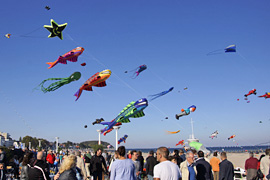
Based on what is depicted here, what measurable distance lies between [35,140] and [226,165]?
4458 inches

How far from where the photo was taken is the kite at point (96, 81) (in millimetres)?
17422

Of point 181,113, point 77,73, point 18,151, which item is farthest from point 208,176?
point 181,113

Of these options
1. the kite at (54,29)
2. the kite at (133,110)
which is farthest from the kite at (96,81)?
the kite at (54,29)

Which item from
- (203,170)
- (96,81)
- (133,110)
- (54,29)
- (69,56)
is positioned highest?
(54,29)

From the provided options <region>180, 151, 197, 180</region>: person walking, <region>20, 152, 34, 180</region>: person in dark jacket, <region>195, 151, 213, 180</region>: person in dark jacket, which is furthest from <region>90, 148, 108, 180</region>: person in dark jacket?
<region>20, 152, 34, 180</region>: person in dark jacket

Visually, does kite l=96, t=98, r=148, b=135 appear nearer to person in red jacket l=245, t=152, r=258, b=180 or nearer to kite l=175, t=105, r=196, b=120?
kite l=175, t=105, r=196, b=120

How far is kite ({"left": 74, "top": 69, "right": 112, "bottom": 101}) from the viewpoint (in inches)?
686

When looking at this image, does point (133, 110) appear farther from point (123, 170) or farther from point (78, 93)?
point (123, 170)

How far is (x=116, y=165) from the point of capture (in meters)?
5.32

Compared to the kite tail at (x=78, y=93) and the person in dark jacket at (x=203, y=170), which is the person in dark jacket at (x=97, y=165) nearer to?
the person in dark jacket at (x=203, y=170)

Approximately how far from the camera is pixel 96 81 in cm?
1778

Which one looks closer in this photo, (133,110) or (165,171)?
(165,171)

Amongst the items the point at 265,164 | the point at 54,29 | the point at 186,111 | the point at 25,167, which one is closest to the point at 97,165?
the point at 25,167

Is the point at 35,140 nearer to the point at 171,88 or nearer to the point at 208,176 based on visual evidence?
the point at 171,88
